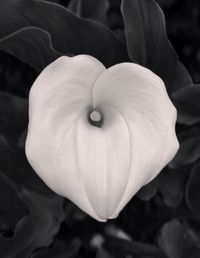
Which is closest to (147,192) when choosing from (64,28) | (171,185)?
(171,185)

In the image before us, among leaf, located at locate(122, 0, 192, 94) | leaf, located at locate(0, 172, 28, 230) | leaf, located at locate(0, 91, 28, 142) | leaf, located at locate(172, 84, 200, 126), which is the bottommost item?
leaf, located at locate(0, 172, 28, 230)

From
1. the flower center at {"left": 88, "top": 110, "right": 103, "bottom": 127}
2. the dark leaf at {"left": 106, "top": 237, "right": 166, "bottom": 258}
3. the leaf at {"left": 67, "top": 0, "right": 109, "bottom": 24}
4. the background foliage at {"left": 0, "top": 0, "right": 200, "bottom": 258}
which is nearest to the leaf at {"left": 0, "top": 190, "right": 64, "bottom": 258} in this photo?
the background foliage at {"left": 0, "top": 0, "right": 200, "bottom": 258}

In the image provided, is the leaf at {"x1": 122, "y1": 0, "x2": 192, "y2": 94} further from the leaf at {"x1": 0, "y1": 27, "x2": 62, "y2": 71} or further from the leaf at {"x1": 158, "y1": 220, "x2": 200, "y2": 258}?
the leaf at {"x1": 158, "y1": 220, "x2": 200, "y2": 258}

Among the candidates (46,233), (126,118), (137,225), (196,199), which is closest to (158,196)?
(137,225)

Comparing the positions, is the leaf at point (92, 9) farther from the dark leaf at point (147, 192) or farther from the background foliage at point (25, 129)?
the dark leaf at point (147, 192)

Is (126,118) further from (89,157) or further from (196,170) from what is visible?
(196,170)

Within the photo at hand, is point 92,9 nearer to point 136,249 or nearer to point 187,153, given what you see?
point 187,153

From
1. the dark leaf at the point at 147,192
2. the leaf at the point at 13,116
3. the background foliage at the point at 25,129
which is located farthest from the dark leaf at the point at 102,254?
the leaf at the point at 13,116
